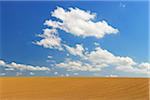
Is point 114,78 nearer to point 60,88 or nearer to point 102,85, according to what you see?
point 102,85

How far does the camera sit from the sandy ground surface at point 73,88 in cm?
79

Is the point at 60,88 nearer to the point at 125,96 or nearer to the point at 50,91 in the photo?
the point at 50,91

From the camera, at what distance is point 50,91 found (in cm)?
83

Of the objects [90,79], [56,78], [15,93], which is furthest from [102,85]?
[15,93]

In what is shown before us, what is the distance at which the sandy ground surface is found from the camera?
793 mm

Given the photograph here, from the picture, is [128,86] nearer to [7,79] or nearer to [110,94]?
[110,94]

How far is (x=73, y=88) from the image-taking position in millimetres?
845

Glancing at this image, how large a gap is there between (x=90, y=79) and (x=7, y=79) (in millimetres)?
251

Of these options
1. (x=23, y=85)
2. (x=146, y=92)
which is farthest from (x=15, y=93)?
(x=146, y=92)

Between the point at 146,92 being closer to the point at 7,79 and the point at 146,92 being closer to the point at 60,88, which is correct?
the point at 60,88

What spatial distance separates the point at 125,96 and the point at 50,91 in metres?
0.21

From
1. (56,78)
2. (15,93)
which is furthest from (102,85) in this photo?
(15,93)

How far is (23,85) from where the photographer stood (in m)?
0.85

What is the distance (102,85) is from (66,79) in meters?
0.11
